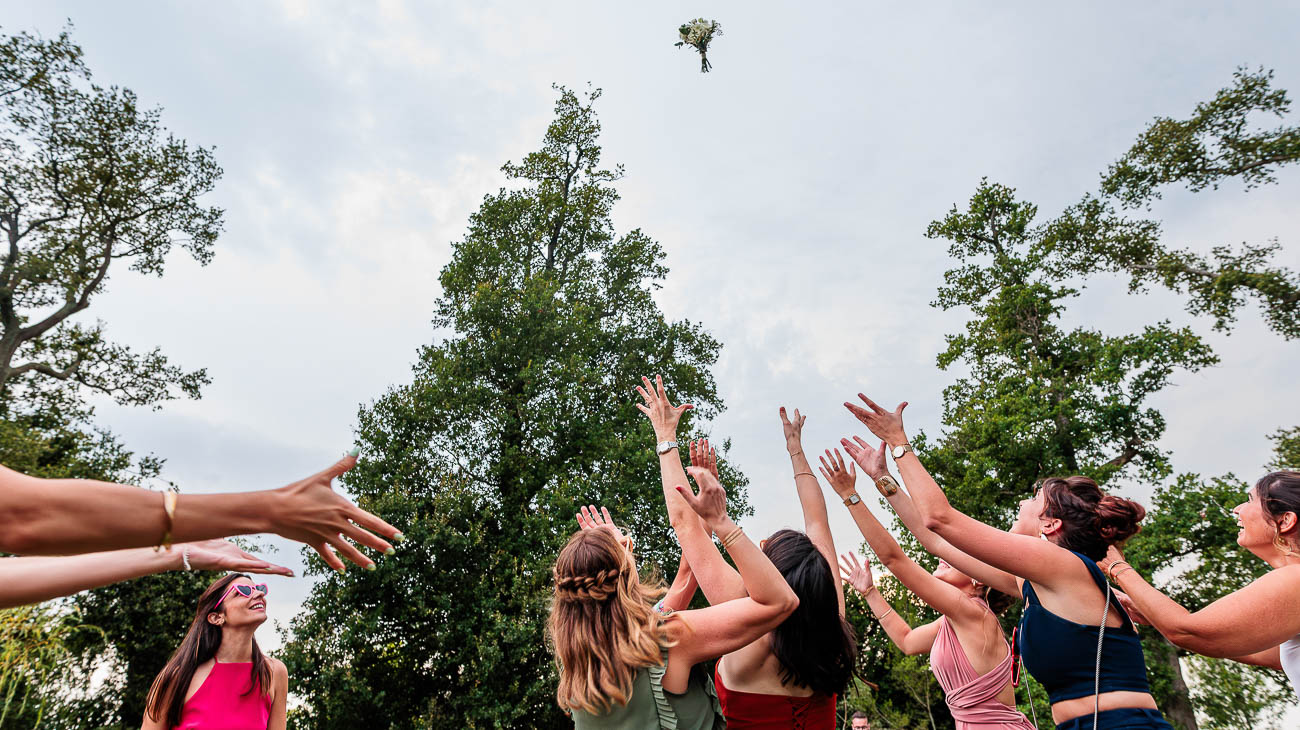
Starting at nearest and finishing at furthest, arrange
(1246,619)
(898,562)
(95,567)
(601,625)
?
(95,567) < (1246,619) < (601,625) < (898,562)

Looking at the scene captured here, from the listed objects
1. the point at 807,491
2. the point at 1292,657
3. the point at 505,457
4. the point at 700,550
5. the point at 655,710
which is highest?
the point at 505,457

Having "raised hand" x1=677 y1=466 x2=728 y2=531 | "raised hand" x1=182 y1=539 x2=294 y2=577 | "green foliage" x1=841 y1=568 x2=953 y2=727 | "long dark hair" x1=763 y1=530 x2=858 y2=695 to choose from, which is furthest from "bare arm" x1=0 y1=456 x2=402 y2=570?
"green foliage" x1=841 y1=568 x2=953 y2=727

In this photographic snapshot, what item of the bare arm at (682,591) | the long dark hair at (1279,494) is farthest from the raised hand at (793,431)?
the long dark hair at (1279,494)

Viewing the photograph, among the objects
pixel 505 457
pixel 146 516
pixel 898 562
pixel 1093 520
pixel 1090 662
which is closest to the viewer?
pixel 146 516

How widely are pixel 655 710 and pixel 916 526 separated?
1.60 m

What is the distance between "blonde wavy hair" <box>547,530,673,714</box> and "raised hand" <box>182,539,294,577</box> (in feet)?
3.18

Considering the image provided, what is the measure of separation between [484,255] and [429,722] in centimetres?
1261

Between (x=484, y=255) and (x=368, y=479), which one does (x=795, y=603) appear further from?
(x=484, y=255)

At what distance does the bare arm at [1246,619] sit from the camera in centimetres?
257

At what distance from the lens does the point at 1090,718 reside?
281 centimetres

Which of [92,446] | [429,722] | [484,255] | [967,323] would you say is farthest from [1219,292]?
[92,446]

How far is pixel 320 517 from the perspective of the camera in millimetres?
1753

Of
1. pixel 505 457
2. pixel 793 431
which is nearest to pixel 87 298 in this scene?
pixel 505 457

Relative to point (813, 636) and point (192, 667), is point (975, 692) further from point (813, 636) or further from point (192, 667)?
point (192, 667)
